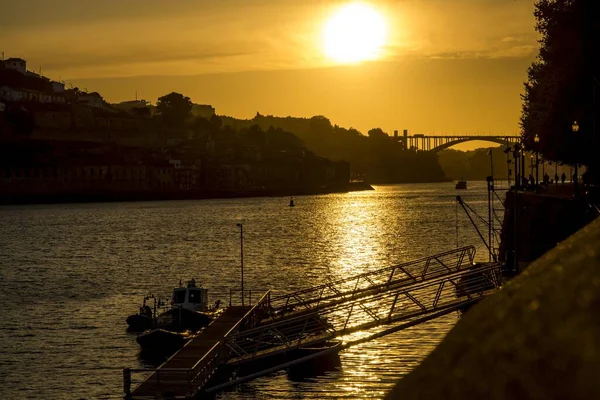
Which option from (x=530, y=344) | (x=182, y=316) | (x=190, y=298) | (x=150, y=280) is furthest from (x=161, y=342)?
(x=530, y=344)

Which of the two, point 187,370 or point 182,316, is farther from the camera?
point 182,316

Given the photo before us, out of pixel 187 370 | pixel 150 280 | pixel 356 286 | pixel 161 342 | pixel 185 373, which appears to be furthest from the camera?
pixel 150 280

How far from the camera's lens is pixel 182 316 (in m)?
54.3

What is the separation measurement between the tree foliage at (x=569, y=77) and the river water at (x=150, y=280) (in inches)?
455

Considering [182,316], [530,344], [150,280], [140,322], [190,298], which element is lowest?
[150,280]

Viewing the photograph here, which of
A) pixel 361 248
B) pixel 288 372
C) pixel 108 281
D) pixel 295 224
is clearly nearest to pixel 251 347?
pixel 288 372

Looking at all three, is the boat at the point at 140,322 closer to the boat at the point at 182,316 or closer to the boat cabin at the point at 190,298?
the boat at the point at 182,316

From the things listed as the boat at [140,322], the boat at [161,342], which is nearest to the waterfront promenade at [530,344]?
the boat at [161,342]

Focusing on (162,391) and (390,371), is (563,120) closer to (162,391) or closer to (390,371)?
(390,371)

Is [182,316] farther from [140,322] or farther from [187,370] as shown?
[187,370]

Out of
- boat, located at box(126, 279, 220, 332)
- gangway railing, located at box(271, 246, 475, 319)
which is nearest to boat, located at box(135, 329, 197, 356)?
boat, located at box(126, 279, 220, 332)

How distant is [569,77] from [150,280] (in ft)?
Result: 159

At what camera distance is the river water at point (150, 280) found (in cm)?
4234

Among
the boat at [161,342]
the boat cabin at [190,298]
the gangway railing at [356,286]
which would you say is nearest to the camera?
the gangway railing at [356,286]
